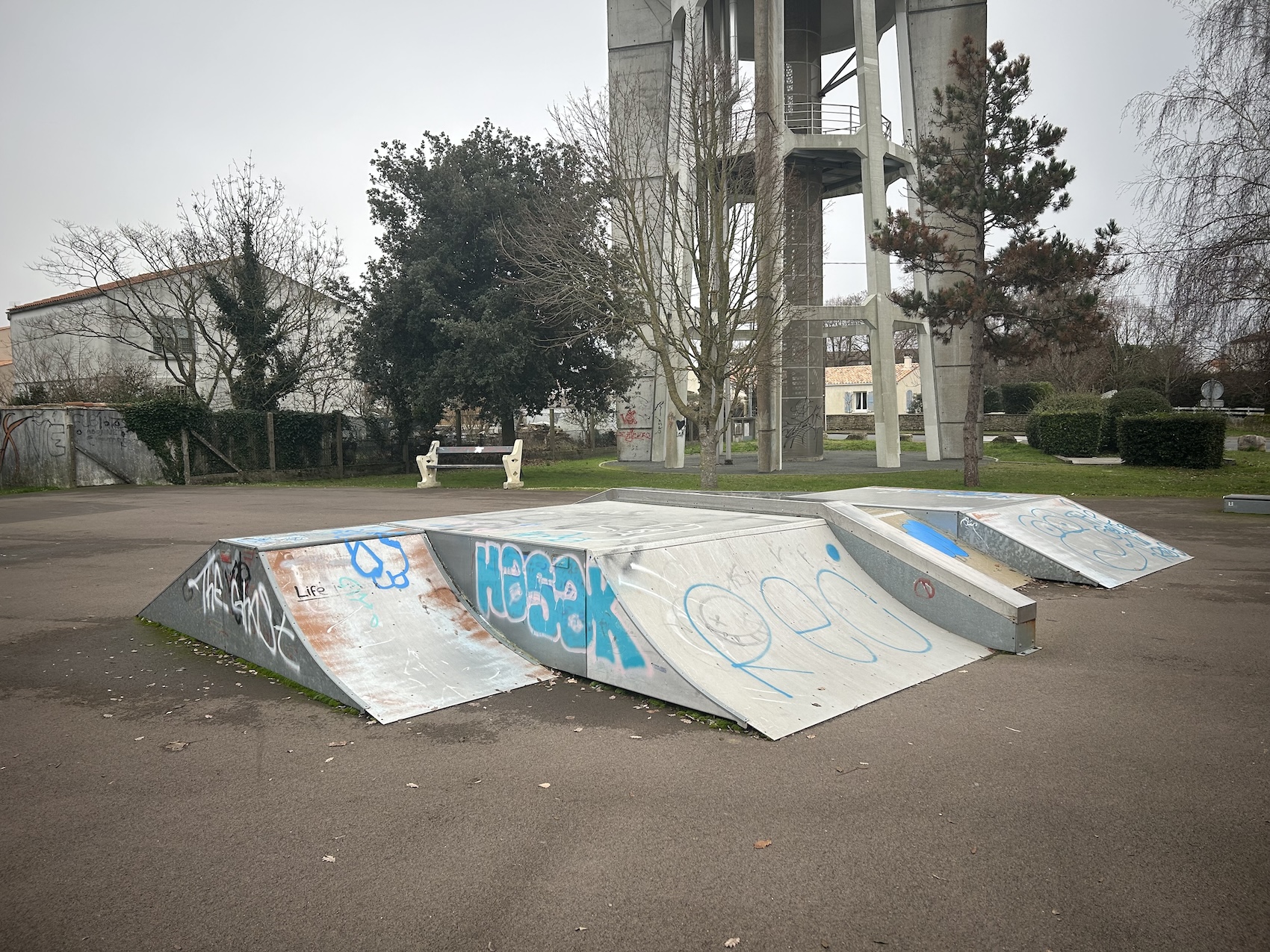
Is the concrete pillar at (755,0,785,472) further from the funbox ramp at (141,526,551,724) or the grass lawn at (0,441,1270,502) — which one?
the funbox ramp at (141,526,551,724)

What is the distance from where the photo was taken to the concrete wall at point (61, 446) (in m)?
22.6

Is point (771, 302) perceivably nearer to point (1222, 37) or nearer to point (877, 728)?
point (1222, 37)

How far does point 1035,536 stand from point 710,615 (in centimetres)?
560

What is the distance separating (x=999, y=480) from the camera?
19531 millimetres

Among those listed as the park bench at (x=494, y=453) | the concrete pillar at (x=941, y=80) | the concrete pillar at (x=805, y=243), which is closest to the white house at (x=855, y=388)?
the concrete pillar at (x=805, y=243)

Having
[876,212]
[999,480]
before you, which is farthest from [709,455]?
[876,212]

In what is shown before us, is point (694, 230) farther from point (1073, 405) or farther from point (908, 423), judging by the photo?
point (908, 423)

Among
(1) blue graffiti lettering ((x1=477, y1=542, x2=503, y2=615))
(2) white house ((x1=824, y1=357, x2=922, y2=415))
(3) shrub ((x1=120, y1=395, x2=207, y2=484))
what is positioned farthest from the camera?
(2) white house ((x1=824, y1=357, x2=922, y2=415))

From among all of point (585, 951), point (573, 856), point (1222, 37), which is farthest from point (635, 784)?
point (1222, 37)

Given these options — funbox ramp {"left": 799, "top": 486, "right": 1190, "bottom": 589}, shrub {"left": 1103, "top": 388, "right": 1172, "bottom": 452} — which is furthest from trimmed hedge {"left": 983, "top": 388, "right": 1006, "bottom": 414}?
funbox ramp {"left": 799, "top": 486, "right": 1190, "bottom": 589}

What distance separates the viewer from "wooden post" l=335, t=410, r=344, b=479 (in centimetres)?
2731

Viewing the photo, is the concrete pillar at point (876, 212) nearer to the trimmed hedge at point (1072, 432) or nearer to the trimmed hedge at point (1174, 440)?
the trimmed hedge at point (1174, 440)

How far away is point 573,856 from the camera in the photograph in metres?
3.24

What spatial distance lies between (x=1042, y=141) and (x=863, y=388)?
46.4m
